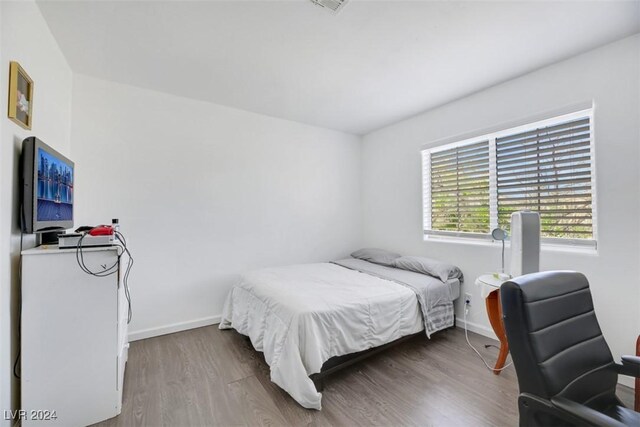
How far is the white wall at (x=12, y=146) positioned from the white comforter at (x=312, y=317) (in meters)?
1.42

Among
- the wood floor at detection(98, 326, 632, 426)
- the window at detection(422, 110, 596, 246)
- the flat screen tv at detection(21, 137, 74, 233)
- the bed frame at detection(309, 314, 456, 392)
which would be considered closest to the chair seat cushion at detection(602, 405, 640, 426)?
the wood floor at detection(98, 326, 632, 426)

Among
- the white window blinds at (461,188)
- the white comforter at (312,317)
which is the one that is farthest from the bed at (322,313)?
the white window blinds at (461,188)

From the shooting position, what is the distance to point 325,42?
6.73 ft

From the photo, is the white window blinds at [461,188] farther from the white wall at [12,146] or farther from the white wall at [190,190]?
the white wall at [12,146]

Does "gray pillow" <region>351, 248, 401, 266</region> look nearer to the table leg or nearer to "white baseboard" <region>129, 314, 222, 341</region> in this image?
the table leg

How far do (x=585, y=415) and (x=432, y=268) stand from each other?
6.75 feet

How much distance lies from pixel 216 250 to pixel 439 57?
2.96m

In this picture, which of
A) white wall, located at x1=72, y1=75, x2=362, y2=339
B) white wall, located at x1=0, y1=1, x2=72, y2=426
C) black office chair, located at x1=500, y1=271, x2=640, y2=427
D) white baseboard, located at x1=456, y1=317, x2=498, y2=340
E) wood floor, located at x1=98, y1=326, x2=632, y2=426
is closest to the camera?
black office chair, located at x1=500, y1=271, x2=640, y2=427

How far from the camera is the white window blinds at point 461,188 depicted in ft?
9.45

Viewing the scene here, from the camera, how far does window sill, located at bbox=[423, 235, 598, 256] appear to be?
2178mm

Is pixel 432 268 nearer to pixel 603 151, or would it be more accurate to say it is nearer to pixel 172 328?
pixel 603 151

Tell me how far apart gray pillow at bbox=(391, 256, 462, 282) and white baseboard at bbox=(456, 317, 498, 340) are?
0.49 m

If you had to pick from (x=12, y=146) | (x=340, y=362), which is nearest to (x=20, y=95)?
(x=12, y=146)

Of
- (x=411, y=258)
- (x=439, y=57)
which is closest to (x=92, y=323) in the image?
(x=411, y=258)
